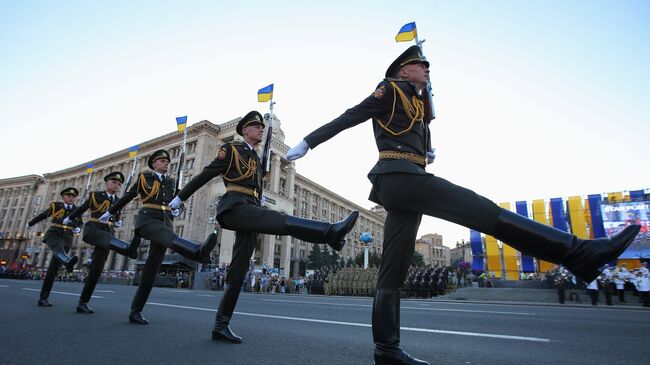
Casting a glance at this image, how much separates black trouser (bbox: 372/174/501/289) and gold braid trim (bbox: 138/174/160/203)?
3782 mm

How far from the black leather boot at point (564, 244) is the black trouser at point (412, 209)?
107 mm

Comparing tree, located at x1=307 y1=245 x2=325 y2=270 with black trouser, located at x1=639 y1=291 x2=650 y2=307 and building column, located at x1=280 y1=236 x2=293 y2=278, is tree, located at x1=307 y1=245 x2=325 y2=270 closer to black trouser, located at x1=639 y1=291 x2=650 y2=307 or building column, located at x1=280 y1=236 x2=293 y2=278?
building column, located at x1=280 y1=236 x2=293 y2=278

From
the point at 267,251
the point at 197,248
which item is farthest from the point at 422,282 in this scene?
the point at 267,251

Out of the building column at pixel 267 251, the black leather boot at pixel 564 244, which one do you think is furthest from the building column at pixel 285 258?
the black leather boot at pixel 564 244

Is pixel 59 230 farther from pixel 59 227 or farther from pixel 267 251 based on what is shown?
pixel 267 251

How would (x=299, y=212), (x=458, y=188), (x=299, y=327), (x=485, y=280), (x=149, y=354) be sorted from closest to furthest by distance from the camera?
(x=458, y=188)
(x=149, y=354)
(x=299, y=327)
(x=485, y=280)
(x=299, y=212)

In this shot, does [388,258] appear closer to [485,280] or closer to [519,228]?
[519,228]

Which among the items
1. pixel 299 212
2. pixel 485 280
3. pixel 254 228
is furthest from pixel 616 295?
pixel 299 212

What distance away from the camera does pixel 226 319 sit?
3.54 meters

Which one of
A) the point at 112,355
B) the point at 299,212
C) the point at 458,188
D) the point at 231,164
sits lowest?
the point at 112,355

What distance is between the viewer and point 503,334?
13.9 feet

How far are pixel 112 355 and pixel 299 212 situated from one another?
236 ft

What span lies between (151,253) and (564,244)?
4.66 meters

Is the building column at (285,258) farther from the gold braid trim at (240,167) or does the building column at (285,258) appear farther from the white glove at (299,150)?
the white glove at (299,150)
